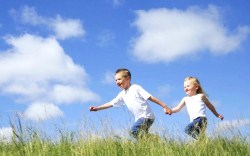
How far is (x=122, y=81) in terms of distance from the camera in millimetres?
9859

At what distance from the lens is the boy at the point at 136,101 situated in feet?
30.8

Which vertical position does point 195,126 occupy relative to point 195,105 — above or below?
below

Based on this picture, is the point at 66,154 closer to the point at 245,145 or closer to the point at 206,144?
the point at 206,144

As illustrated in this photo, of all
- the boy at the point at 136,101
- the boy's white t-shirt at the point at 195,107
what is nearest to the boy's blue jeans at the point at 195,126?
the boy's white t-shirt at the point at 195,107

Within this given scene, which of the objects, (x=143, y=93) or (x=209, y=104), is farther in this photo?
(x=209, y=104)

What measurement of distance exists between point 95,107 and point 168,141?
7.85ft

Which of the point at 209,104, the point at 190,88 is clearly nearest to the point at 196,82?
the point at 190,88

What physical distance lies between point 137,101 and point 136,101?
0.02 meters

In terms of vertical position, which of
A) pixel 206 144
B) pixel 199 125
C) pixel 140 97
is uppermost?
pixel 140 97

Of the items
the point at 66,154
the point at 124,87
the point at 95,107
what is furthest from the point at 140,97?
the point at 66,154

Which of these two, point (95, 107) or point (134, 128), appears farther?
point (95, 107)

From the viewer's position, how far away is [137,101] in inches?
379

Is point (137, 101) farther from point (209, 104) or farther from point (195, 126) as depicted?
point (209, 104)

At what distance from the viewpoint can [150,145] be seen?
7676mm
